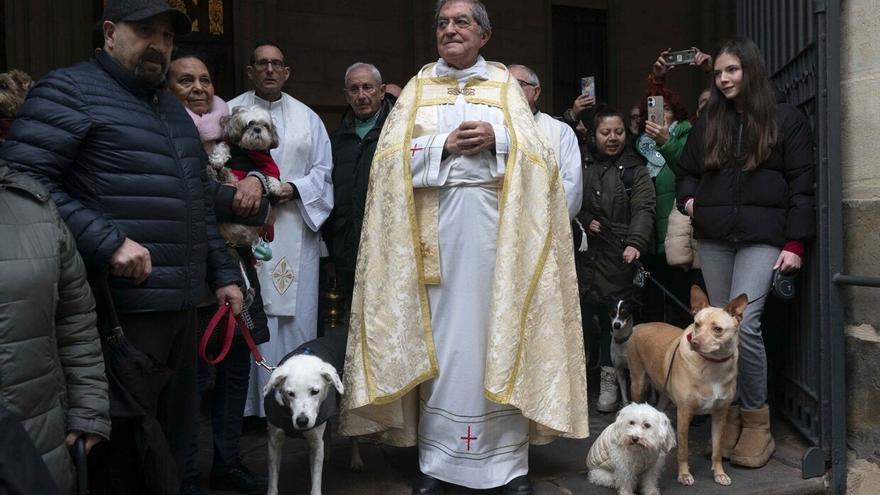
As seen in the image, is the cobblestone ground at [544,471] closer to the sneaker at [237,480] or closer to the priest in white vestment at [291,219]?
the sneaker at [237,480]

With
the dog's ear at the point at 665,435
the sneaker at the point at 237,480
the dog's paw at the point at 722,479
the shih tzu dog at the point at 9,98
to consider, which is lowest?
the dog's paw at the point at 722,479

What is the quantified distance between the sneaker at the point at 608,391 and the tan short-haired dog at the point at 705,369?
3.58 ft

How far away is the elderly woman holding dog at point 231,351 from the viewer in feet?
13.4

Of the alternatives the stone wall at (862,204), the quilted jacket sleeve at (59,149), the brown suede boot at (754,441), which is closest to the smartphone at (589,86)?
the stone wall at (862,204)

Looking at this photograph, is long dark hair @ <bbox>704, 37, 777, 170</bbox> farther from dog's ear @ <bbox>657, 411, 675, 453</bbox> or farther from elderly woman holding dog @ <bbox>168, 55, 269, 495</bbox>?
elderly woman holding dog @ <bbox>168, 55, 269, 495</bbox>

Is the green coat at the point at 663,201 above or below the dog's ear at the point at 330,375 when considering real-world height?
above

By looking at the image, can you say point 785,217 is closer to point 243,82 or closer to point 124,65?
point 124,65

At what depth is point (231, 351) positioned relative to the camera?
429cm

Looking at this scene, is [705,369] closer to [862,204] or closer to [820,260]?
[820,260]

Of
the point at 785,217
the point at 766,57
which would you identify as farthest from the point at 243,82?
the point at 785,217

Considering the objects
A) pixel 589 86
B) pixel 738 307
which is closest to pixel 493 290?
pixel 738 307

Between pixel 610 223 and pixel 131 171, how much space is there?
137 inches

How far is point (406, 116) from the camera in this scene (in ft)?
14.3

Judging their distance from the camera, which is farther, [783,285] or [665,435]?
[783,285]
